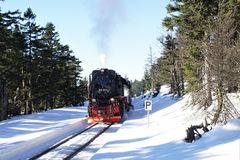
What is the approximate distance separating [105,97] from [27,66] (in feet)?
69.3

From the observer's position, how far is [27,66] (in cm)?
A: 4856

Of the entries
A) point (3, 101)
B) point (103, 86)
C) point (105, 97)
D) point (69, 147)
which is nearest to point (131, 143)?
point (69, 147)

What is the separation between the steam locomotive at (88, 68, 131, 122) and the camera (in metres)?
28.7

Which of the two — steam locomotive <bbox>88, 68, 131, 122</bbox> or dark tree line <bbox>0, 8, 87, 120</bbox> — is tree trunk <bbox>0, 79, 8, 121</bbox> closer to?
dark tree line <bbox>0, 8, 87, 120</bbox>

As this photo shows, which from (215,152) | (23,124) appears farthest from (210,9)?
(215,152)

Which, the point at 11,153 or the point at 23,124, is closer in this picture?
the point at 11,153

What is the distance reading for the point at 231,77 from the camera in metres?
14.7

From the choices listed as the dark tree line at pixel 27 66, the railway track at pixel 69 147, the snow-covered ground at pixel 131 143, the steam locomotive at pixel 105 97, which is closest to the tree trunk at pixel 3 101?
the dark tree line at pixel 27 66

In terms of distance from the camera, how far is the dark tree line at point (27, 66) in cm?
4022

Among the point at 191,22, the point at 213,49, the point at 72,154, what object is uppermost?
the point at 191,22

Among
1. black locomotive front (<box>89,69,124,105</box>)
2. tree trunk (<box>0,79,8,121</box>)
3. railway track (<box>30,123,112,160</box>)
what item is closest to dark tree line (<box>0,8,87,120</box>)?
tree trunk (<box>0,79,8,121</box>)

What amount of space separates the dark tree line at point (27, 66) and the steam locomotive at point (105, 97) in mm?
11570

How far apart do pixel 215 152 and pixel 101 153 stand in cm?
569

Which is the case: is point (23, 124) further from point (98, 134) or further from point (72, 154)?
point (72, 154)
